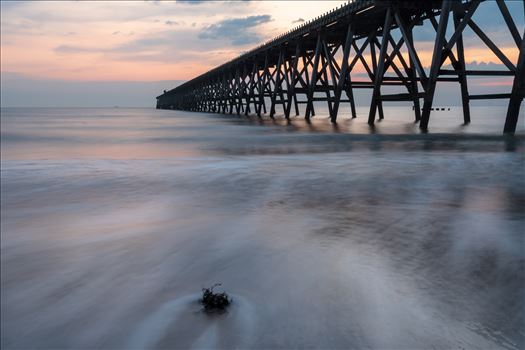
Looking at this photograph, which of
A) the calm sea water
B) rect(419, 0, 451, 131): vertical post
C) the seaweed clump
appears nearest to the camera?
the calm sea water

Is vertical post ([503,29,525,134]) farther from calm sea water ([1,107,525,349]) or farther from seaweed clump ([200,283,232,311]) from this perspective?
seaweed clump ([200,283,232,311])

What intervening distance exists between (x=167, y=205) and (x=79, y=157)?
5.97m

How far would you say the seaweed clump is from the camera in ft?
6.91

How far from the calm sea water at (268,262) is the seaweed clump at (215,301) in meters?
0.04

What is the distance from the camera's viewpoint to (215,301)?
213cm

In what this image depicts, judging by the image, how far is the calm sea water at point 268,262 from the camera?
191 centimetres

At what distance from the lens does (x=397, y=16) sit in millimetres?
14977

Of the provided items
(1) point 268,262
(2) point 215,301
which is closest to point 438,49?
(1) point 268,262

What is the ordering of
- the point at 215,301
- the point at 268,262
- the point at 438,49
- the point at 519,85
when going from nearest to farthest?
the point at 215,301 → the point at 268,262 → the point at 519,85 → the point at 438,49

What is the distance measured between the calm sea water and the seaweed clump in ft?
0.14

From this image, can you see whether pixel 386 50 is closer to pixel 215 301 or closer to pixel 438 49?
pixel 438 49

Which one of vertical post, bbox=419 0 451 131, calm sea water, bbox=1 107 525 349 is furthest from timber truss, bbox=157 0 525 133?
calm sea water, bbox=1 107 525 349

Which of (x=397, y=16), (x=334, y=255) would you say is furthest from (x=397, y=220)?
(x=397, y=16)

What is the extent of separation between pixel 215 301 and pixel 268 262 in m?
0.70
